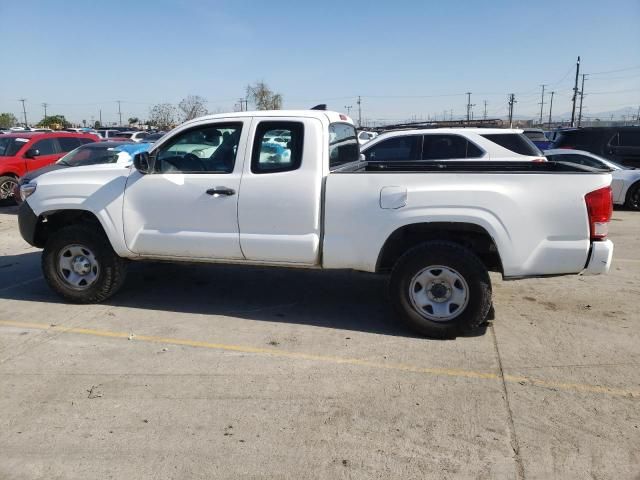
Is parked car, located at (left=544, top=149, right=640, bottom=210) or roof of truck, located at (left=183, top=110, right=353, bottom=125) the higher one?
roof of truck, located at (left=183, top=110, right=353, bottom=125)

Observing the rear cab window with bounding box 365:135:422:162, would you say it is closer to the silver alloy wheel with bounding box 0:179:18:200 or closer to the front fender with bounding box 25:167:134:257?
the front fender with bounding box 25:167:134:257

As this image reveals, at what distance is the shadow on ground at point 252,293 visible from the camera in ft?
17.4

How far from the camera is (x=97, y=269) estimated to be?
5574 millimetres

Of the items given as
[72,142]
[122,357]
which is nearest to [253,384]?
[122,357]

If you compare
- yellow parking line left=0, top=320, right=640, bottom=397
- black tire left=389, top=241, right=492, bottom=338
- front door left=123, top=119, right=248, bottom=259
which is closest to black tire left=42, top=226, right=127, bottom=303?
front door left=123, top=119, right=248, bottom=259

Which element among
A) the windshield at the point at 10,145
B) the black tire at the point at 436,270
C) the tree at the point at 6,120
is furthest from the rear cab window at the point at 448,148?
the tree at the point at 6,120

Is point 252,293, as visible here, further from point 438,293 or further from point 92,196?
point 438,293

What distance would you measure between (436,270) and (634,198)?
31.9 feet

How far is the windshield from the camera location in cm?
1331

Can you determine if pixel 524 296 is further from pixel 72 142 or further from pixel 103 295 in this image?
pixel 72 142

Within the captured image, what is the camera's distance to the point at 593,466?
296 cm

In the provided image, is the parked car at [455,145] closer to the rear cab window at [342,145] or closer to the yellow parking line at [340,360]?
the rear cab window at [342,145]

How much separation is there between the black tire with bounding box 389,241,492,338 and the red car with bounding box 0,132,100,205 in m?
11.5

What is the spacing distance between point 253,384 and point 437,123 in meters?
7.11
